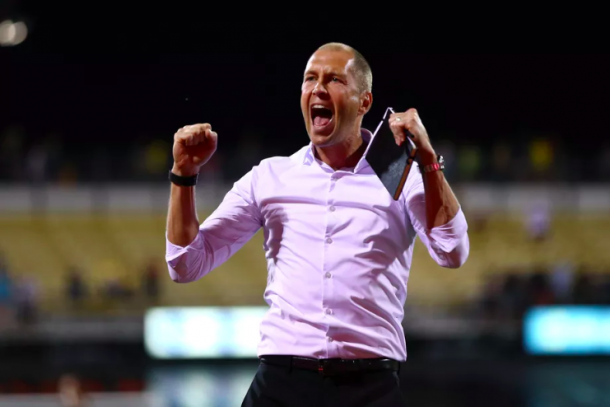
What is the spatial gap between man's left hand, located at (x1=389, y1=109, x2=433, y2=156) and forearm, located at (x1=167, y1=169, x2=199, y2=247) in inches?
25.7

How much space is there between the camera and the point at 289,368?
2668 millimetres

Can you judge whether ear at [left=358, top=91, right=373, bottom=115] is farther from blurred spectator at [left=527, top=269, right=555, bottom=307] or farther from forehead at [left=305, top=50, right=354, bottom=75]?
blurred spectator at [left=527, top=269, right=555, bottom=307]

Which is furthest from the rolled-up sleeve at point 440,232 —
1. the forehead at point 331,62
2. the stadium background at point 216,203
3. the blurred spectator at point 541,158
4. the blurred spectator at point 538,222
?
the blurred spectator at point 541,158

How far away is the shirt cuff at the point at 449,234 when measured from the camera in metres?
2.55

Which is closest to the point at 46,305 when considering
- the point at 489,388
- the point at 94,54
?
the point at 489,388

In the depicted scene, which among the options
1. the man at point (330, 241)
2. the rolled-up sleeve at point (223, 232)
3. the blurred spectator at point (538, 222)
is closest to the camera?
the man at point (330, 241)

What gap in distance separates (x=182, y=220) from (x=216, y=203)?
1599cm

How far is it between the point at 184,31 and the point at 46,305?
5553 millimetres

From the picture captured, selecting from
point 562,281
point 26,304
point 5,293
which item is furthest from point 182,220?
point 562,281

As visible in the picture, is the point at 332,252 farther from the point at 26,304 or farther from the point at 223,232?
the point at 26,304

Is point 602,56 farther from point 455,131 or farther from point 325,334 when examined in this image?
point 325,334

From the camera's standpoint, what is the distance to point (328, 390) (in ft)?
8.61

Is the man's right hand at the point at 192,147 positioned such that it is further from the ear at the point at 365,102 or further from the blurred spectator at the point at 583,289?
the blurred spectator at the point at 583,289

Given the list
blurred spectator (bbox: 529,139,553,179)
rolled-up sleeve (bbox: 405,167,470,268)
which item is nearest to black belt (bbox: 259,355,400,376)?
rolled-up sleeve (bbox: 405,167,470,268)
